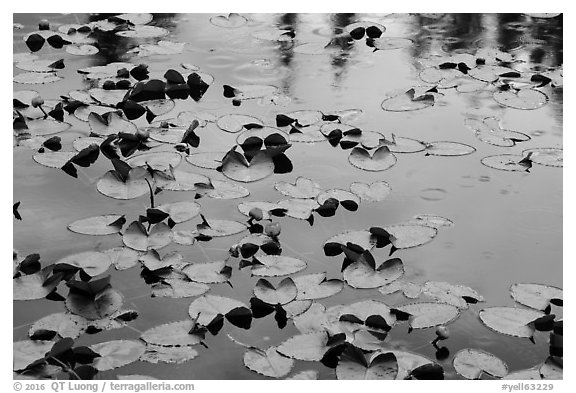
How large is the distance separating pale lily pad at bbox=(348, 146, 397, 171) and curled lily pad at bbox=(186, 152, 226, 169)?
506 millimetres

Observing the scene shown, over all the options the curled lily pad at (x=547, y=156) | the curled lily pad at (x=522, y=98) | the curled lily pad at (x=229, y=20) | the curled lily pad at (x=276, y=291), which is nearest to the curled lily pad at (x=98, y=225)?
the curled lily pad at (x=276, y=291)

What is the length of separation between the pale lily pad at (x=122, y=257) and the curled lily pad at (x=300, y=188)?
63cm

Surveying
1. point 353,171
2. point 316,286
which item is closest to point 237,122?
point 353,171

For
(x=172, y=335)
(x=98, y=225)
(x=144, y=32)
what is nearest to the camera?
(x=172, y=335)

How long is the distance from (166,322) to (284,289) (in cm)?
35

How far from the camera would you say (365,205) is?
291 centimetres

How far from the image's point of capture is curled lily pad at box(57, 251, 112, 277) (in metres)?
2.52

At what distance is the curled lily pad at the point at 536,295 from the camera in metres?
2.43

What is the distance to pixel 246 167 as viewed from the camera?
3.11 metres

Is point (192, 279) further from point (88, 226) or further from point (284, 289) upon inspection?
point (88, 226)

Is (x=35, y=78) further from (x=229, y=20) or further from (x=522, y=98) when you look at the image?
(x=522, y=98)

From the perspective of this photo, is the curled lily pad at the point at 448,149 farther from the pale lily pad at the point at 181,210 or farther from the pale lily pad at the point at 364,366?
the pale lily pad at the point at 364,366

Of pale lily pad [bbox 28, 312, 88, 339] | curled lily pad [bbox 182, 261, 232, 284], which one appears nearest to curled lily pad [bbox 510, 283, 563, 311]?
curled lily pad [bbox 182, 261, 232, 284]

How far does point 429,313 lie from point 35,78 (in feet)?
7.97
